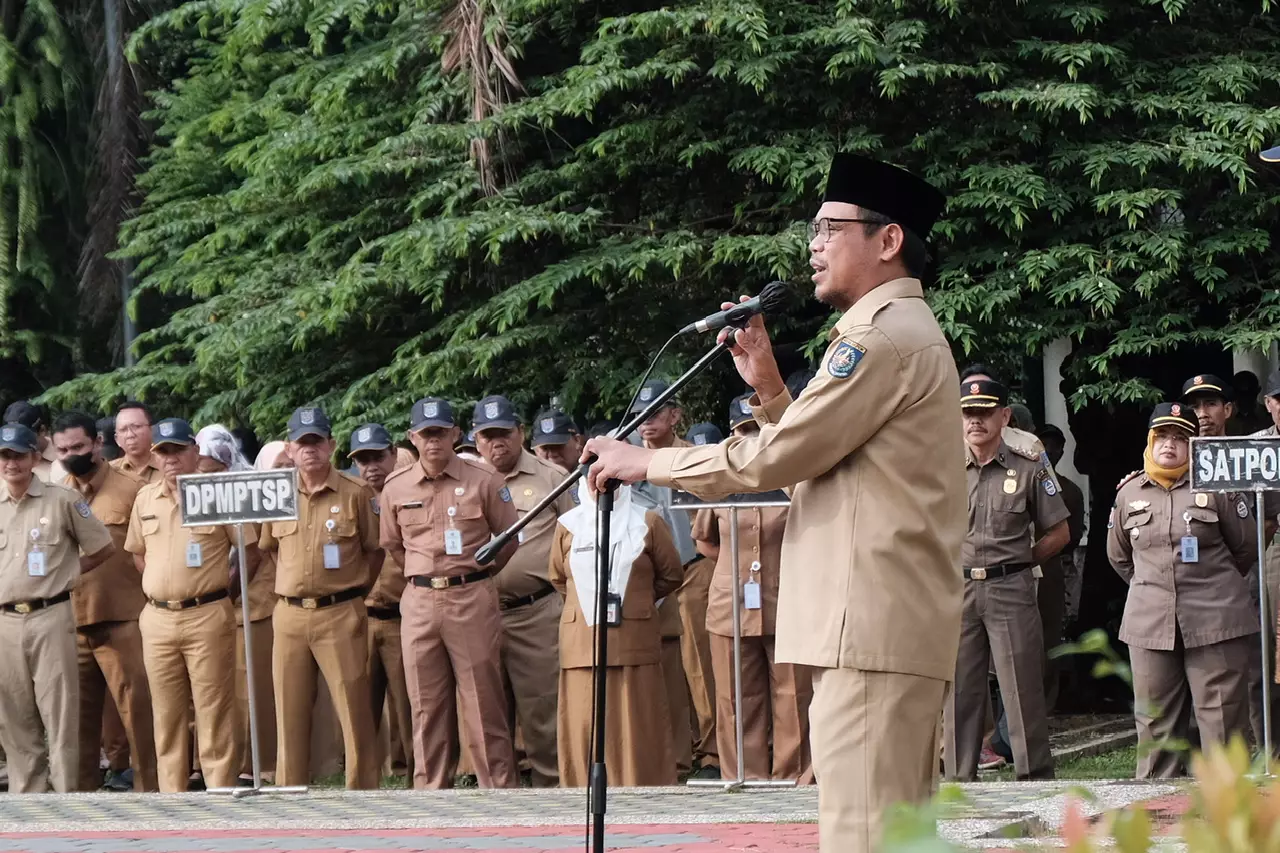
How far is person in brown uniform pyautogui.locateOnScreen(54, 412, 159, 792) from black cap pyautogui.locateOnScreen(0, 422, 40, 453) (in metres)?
0.50

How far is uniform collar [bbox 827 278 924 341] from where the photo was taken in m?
4.33

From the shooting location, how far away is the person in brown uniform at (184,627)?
10703mm

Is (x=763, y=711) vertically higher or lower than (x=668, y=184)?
lower

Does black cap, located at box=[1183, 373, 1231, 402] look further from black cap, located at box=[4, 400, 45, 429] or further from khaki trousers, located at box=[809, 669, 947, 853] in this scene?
black cap, located at box=[4, 400, 45, 429]

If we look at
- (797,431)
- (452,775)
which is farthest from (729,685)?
(797,431)

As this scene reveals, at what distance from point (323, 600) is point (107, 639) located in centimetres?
179

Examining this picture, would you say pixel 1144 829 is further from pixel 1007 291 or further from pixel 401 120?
pixel 401 120

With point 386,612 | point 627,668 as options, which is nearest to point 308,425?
point 386,612

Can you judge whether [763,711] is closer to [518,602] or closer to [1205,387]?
[518,602]

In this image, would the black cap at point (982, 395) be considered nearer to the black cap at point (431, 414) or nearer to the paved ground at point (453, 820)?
the paved ground at point (453, 820)

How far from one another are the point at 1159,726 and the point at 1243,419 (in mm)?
4747

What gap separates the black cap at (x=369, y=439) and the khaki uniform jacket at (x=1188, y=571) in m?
4.38

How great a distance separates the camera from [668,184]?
1329 cm

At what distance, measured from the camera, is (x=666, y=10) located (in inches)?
483
